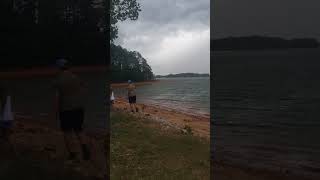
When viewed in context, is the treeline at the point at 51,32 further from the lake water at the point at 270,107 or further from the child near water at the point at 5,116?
the lake water at the point at 270,107

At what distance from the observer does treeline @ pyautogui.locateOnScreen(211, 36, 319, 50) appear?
201 inches

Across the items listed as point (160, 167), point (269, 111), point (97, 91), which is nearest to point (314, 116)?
point (269, 111)

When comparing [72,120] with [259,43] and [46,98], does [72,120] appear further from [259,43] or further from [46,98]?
[259,43]

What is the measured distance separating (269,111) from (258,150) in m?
0.38

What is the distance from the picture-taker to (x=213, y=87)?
536cm

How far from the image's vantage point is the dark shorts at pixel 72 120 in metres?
5.50

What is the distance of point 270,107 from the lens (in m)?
5.27

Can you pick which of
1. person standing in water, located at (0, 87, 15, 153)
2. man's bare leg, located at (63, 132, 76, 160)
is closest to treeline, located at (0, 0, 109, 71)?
person standing in water, located at (0, 87, 15, 153)

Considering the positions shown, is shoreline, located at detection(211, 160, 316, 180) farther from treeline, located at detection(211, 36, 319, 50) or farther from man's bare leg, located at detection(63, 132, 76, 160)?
man's bare leg, located at detection(63, 132, 76, 160)

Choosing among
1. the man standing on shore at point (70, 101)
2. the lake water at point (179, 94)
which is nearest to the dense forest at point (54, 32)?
the man standing on shore at point (70, 101)

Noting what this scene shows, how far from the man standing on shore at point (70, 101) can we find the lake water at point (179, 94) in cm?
129

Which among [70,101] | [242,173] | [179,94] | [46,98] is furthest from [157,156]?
[179,94]

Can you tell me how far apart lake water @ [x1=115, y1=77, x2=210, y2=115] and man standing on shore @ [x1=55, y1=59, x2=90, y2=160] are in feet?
4.25

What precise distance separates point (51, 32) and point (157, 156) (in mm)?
1700
